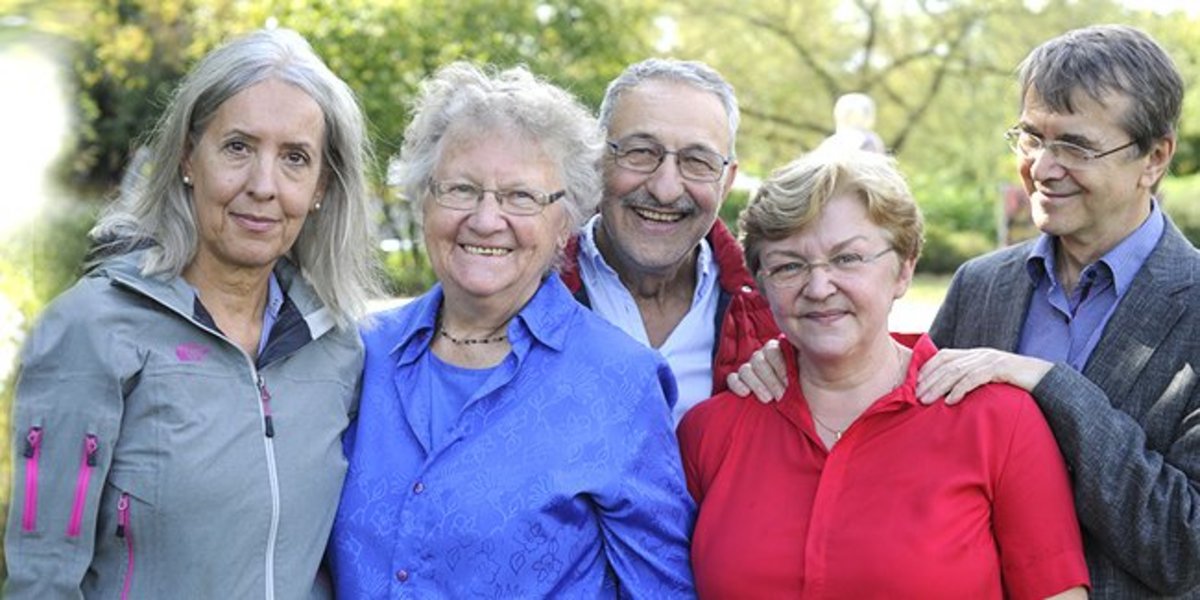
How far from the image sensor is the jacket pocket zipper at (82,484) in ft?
8.89

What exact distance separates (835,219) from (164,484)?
1501 millimetres

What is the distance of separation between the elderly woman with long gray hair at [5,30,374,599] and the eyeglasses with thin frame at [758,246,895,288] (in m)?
0.99

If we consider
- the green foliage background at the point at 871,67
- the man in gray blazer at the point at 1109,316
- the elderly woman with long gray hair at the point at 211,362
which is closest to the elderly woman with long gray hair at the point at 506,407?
the elderly woman with long gray hair at the point at 211,362

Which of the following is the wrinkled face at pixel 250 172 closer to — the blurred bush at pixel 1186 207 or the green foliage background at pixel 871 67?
the green foliage background at pixel 871 67

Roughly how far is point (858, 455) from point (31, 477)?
1.69 m

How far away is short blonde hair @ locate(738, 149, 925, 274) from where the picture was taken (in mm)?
3064

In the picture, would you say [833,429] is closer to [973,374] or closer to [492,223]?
[973,374]

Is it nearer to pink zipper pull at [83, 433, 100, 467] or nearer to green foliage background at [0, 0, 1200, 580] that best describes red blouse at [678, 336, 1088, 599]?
pink zipper pull at [83, 433, 100, 467]

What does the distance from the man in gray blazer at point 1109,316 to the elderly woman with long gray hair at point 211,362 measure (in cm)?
137

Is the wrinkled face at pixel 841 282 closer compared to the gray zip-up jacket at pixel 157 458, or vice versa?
the gray zip-up jacket at pixel 157 458

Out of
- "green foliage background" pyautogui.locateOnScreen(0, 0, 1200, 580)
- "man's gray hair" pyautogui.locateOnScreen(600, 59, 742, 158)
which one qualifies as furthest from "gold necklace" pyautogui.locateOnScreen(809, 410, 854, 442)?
"green foliage background" pyautogui.locateOnScreen(0, 0, 1200, 580)

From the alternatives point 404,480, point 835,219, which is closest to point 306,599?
point 404,480

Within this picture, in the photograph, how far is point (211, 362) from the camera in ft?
9.57

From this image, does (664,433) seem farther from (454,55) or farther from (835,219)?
(454,55)
